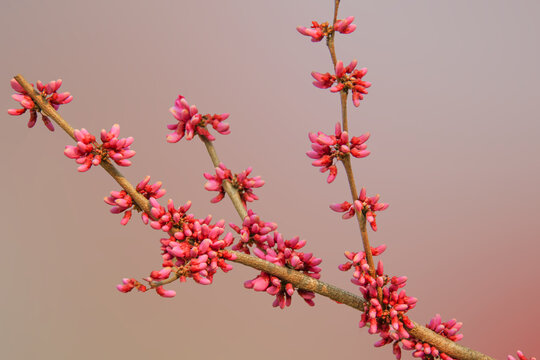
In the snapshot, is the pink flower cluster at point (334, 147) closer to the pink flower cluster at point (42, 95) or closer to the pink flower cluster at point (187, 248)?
the pink flower cluster at point (187, 248)

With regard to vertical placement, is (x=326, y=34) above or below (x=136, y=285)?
above

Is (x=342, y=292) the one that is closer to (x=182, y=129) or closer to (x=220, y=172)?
(x=220, y=172)

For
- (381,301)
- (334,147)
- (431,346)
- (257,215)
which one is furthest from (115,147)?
(431,346)

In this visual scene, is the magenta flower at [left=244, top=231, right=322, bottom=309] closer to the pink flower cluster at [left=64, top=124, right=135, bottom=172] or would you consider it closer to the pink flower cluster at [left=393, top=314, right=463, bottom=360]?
the pink flower cluster at [left=393, top=314, right=463, bottom=360]

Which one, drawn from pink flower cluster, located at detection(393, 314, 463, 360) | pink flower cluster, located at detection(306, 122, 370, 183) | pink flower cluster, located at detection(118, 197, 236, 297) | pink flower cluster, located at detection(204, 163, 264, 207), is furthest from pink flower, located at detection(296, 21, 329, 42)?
pink flower cluster, located at detection(393, 314, 463, 360)

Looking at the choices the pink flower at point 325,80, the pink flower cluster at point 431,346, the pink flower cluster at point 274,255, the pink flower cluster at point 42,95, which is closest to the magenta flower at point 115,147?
the pink flower cluster at point 42,95

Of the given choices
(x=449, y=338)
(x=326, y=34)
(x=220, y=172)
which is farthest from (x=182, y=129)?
(x=449, y=338)

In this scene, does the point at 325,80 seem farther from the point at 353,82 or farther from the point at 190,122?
the point at 190,122
